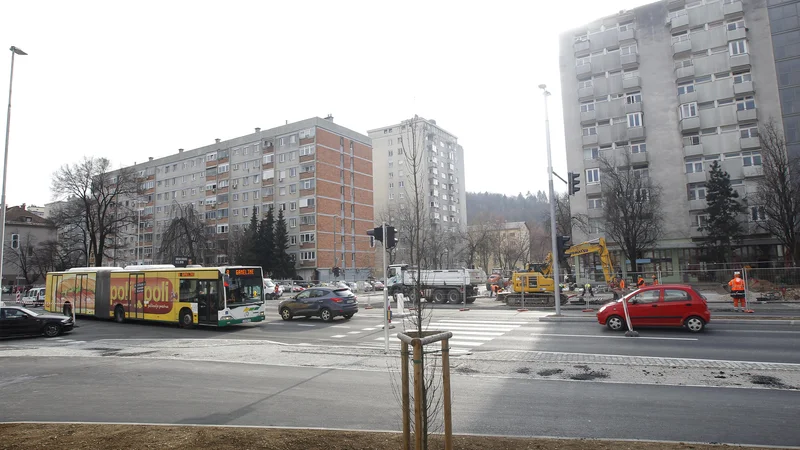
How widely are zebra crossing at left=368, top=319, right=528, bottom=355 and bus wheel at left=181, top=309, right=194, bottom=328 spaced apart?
9040mm

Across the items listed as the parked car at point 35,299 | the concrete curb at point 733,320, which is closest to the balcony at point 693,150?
the concrete curb at point 733,320

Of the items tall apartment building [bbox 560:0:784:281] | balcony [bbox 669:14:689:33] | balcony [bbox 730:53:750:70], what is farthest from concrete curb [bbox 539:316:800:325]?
balcony [bbox 669:14:689:33]

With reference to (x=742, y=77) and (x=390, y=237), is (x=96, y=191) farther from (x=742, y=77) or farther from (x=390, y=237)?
(x=742, y=77)

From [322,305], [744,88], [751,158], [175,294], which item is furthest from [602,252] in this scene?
[744,88]

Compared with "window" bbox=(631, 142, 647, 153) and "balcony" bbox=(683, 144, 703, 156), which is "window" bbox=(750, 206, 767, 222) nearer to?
"balcony" bbox=(683, 144, 703, 156)

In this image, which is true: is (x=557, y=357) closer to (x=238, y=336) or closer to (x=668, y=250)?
(x=238, y=336)

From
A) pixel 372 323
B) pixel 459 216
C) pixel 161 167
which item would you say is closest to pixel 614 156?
pixel 372 323

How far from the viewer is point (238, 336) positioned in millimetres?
17125

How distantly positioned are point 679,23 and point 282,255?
53634 millimetres

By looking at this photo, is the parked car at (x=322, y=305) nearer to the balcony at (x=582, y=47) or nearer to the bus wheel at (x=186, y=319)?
the bus wheel at (x=186, y=319)

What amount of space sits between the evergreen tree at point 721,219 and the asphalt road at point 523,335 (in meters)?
27.3

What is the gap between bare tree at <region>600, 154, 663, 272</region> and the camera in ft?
132

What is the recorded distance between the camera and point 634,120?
1882 inches

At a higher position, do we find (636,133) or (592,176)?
(636,133)
